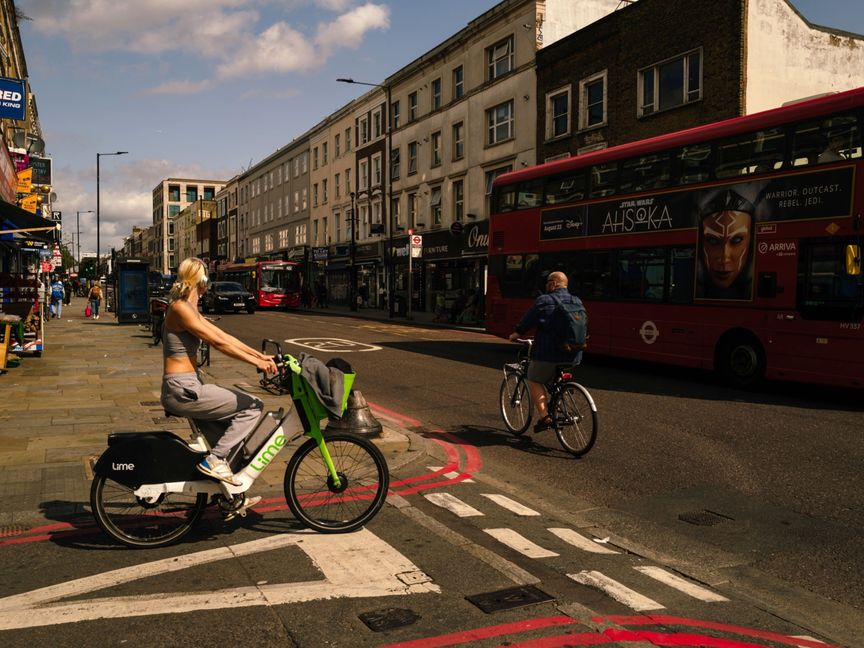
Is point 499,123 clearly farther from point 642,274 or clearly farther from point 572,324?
point 572,324

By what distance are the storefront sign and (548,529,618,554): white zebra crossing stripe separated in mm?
15205

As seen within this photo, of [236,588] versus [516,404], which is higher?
[516,404]

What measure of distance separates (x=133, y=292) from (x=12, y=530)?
83.6ft

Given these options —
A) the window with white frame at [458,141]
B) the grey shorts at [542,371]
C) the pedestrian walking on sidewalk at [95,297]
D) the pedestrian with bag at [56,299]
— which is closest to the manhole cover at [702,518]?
the grey shorts at [542,371]

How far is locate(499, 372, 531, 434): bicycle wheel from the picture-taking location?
8.02 metres

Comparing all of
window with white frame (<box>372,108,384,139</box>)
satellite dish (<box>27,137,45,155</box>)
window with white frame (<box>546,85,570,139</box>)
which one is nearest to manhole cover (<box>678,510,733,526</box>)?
window with white frame (<box>546,85,570,139</box>)

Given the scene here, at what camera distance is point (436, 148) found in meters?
39.1

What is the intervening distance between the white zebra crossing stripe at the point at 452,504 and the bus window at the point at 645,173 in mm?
8964

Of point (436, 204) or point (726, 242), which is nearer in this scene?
point (726, 242)

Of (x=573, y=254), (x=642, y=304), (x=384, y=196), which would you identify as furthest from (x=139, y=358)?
(x=384, y=196)

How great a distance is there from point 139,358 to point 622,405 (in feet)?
35.4

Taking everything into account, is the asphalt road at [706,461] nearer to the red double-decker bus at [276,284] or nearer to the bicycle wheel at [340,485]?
the bicycle wheel at [340,485]

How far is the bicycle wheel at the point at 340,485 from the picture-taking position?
478 centimetres

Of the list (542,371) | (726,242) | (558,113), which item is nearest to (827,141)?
(726,242)
